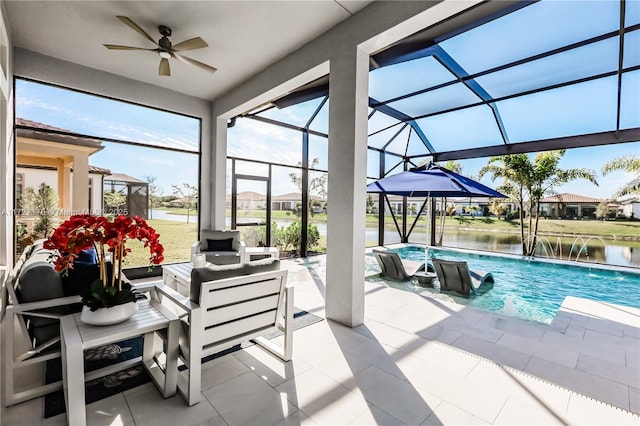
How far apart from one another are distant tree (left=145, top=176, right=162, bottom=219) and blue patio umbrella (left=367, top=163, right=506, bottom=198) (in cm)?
413

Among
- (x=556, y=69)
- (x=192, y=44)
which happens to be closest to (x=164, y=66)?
(x=192, y=44)

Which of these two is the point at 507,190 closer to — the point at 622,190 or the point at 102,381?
the point at 622,190

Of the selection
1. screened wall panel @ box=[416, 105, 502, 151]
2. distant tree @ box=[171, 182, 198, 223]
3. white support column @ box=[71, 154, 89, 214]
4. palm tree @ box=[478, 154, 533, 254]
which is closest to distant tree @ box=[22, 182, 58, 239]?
white support column @ box=[71, 154, 89, 214]

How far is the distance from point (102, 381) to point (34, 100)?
14.9 ft

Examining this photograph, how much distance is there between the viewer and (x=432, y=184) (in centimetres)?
492

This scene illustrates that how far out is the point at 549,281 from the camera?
6273mm

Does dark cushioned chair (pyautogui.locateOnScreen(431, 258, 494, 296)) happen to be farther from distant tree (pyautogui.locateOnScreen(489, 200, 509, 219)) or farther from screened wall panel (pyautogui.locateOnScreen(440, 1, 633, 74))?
distant tree (pyautogui.locateOnScreen(489, 200, 509, 219))

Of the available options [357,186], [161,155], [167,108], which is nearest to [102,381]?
[357,186]

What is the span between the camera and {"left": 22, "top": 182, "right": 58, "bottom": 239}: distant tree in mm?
4328

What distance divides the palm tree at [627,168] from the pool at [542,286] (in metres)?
1.98

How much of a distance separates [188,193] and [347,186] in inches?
163

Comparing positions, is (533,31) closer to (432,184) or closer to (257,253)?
(432,184)

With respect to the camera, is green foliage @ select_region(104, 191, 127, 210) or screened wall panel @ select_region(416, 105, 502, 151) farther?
screened wall panel @ select_region(416, 105, 502, 151)

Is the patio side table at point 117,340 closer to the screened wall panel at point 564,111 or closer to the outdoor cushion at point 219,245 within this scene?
the outdoor cushion at point 219,245
